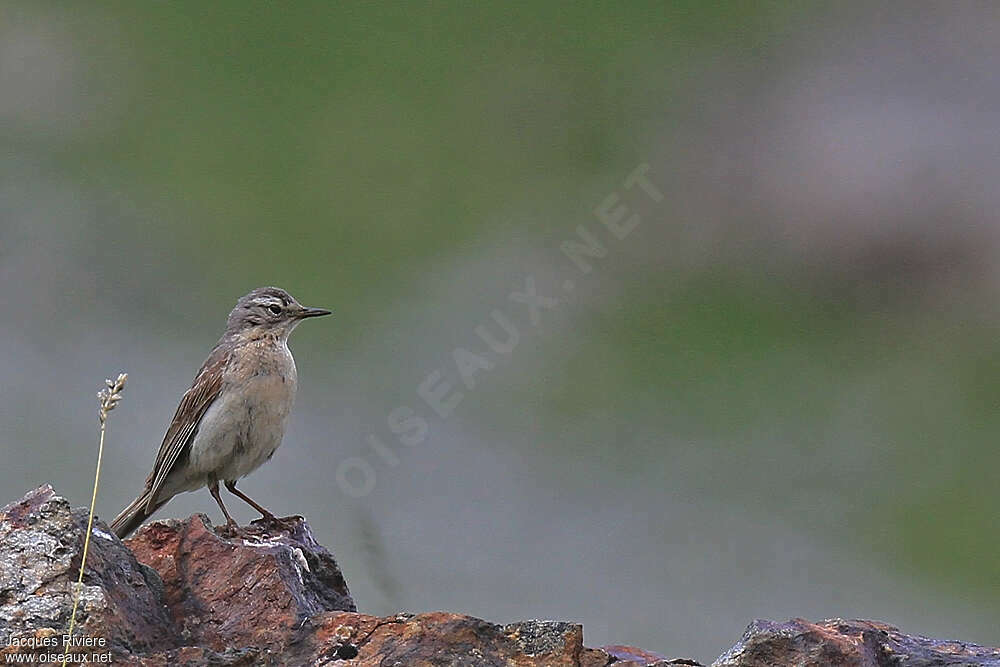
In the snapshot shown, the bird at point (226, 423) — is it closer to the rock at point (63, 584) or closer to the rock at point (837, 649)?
the rock at point (63, 584)

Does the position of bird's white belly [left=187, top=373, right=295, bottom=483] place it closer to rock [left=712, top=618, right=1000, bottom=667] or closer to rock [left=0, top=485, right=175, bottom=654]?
rock [left=0, top=485, right=175, bottom=654]

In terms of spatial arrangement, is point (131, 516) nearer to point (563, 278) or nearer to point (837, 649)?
point (837, 649)

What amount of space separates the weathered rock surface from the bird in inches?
111

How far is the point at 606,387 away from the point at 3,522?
A: 51.3 ft

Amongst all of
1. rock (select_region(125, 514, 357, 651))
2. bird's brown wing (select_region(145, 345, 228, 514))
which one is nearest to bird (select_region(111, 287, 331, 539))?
bird's brown wing (select_region(145, 345, 228, 514))

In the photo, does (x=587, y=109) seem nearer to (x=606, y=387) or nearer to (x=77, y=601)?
(x=606, y=387)

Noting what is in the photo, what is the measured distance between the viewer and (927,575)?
16.3 m

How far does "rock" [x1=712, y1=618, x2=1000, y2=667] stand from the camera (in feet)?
19.2

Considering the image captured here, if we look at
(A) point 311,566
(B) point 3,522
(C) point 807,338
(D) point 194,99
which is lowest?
(B) point 3,522

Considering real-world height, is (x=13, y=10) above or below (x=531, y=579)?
above

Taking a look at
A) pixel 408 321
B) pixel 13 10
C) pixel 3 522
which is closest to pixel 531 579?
pixel 408 321
